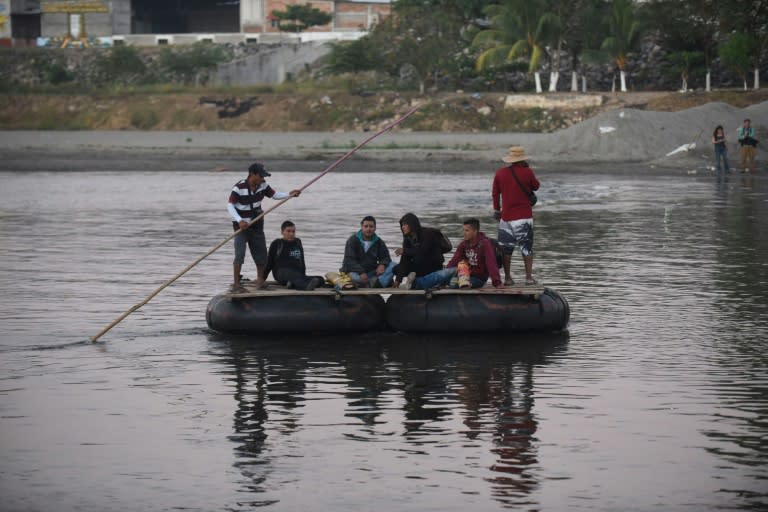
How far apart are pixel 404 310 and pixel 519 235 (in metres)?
1.86

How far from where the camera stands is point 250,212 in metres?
15.6

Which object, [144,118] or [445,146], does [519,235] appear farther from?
[144,118]

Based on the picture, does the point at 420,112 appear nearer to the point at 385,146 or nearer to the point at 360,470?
the point at 385,146

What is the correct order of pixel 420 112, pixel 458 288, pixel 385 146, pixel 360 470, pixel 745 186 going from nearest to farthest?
1. pixel 360 470
2. pixel 458 288
3. pixel 745 186
4. pixel 385 146
5. pixel 420 112

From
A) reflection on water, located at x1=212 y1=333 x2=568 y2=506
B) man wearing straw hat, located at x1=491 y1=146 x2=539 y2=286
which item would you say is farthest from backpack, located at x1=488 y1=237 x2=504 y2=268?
reflection on water, located at x1=212 y1=333 x2=568 y2=506

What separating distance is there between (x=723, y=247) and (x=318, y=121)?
4659cm

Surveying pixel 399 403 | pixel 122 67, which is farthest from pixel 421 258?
pixel 122 67

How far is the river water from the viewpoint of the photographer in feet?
29.6

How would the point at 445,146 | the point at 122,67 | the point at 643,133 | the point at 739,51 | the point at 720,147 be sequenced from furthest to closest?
the point at 122,67 < the point at 739,51 < the point at 445,146 < the point at 643,133 < the point at 720,147

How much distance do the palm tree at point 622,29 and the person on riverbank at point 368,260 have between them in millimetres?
50794

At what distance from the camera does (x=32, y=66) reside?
92875 millimetres

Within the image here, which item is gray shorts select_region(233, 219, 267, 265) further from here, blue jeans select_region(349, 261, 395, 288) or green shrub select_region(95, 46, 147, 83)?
green shrub select_region(95, 46, 147, 83)

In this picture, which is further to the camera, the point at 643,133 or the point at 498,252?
the point at 643,133

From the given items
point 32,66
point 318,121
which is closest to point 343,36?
point 32,66
